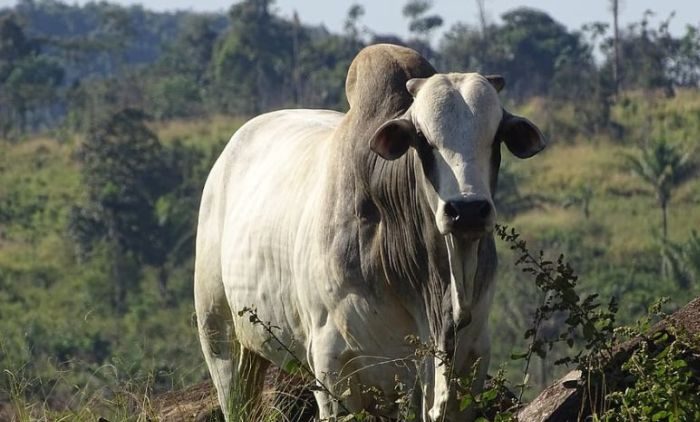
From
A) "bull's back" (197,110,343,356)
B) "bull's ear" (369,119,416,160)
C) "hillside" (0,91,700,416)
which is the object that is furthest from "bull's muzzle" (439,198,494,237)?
"hillside" (0,91,700,416)

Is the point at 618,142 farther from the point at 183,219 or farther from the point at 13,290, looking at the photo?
the point at 13,290

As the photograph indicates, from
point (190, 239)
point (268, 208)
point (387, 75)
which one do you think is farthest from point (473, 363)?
point (190, 239)

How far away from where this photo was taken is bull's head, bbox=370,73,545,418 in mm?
4684

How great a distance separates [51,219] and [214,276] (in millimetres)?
49444

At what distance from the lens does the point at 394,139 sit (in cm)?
490

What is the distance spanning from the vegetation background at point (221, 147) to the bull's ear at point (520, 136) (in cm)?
2516

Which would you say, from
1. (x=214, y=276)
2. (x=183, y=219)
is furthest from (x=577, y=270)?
(x=214, y=276)

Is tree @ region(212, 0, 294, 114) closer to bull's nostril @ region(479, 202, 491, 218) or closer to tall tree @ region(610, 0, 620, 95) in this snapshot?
tall tree @ region(610, 0, 620, 95)

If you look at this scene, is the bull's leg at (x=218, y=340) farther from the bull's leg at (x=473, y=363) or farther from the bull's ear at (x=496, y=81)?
the bull's ear at (x=496, y=81)

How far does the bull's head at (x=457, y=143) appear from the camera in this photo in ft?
15.4

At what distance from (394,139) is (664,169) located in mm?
41570

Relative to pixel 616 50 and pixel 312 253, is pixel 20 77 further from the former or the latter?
pixel 312 253

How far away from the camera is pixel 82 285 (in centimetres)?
4884

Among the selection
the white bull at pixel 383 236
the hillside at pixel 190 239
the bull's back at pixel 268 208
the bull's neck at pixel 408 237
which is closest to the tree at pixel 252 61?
the hillside at pixel 190 239
